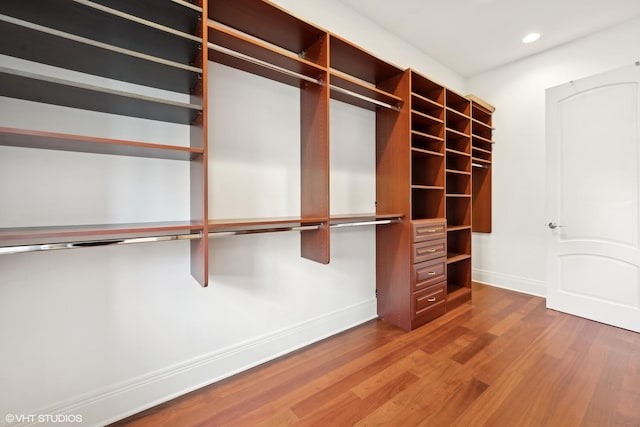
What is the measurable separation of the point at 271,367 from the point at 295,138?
1736 mm

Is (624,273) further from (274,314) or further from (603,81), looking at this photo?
(274,314)

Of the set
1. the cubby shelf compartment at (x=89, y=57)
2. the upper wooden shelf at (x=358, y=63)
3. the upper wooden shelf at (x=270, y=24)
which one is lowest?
the cubby shelf compartment at (x=89, y=57)

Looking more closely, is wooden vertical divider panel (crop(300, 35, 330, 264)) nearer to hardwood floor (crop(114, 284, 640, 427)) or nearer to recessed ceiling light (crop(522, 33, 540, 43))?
hardwood floor (crop(114, 284, 640, 427))

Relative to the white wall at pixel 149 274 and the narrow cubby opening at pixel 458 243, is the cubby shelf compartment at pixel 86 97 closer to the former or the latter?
the white wall at pixel 149 274

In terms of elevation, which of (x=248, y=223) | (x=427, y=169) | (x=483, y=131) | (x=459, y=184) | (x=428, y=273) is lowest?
(x=428, y=273)

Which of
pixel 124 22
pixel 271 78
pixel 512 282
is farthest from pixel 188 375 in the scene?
pixel 512 282

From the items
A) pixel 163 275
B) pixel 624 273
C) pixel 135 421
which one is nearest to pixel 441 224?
pixel 624 273

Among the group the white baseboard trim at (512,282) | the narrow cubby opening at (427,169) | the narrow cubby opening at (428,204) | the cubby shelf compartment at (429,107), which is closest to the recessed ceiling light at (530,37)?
the cubby shelf compartment at (429,107)

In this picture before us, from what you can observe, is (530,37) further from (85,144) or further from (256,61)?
(85,144)

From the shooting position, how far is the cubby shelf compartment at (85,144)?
3.63ft

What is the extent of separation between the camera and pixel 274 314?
7.07 ft

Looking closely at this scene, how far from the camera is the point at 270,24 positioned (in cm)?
184

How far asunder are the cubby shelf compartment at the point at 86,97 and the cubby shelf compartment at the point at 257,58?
416 mm

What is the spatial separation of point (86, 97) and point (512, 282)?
4.61m
